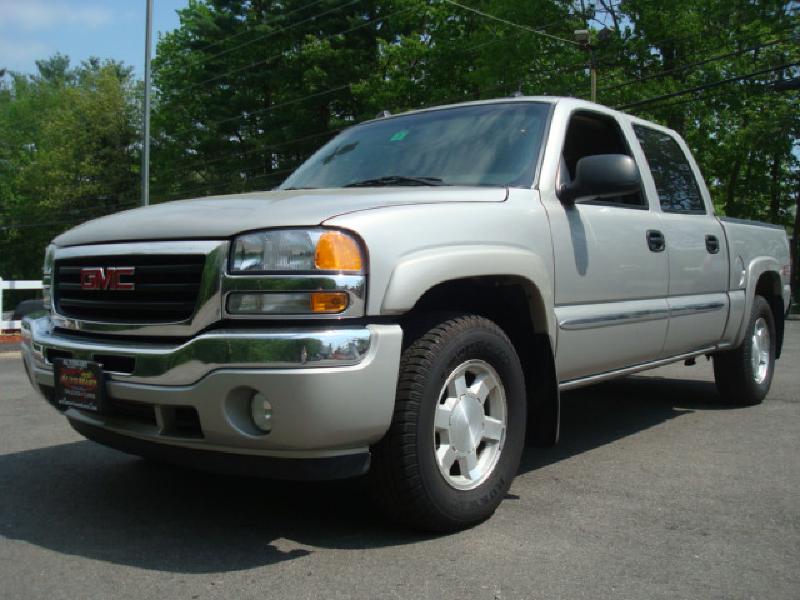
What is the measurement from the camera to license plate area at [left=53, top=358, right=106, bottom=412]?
3188 mm

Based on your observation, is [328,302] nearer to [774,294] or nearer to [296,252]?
[296,252]

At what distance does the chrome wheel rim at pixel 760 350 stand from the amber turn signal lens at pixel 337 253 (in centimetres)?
429

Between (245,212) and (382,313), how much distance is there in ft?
2.16

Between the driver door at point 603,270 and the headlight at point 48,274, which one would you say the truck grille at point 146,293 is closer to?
the headlight at point 48,274

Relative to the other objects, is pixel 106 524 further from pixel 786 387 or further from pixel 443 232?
pixel 786 387

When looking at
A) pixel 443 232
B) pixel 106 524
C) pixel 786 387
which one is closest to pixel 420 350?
pixel 443 232

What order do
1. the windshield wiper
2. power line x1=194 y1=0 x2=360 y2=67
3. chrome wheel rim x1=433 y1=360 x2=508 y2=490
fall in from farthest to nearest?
1. power line x1=194 y1=0 x2=360 y2=67
2. the windshield wiper
3. chrome wheel rim x1=433 y1=360 x2=508 y2=490

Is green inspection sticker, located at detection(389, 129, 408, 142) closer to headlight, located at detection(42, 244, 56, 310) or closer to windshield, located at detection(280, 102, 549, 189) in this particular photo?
windshield, located at detection(280, 102, 549, 189)

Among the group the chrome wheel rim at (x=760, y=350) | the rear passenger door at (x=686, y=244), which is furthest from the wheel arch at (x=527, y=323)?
the chrome wheel rim at (x=760, y=350)

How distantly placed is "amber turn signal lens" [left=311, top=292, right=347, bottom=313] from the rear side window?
2.84 m

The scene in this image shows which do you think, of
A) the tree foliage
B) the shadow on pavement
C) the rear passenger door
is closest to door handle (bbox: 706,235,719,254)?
the rear passenger door

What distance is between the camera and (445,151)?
4.31 metres

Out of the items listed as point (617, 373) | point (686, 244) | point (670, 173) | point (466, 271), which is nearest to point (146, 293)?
point (466, 271)

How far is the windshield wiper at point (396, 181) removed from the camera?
4039 millimetres
